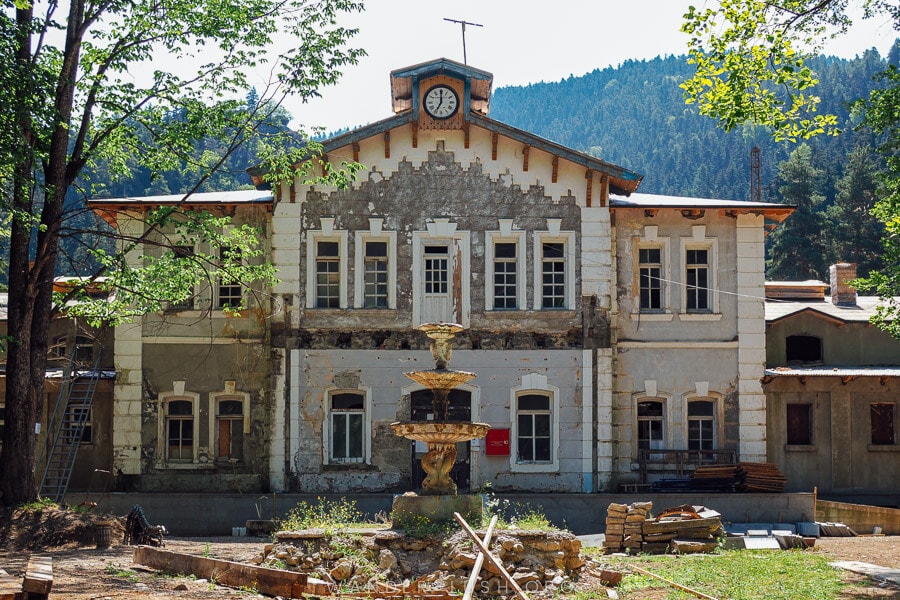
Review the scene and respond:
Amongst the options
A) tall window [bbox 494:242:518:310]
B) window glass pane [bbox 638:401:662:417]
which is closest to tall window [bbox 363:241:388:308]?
tall window [bbox 494:242:518:310]

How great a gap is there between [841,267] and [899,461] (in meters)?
5.99

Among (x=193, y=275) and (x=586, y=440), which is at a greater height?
(x=193, y=275)

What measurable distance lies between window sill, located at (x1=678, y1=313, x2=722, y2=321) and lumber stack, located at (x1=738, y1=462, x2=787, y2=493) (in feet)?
11.4

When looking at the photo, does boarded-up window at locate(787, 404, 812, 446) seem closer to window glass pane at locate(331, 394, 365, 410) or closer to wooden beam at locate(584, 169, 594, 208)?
wooden beam at locate(584, 169, 594, 208)

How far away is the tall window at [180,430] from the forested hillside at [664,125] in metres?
56.5

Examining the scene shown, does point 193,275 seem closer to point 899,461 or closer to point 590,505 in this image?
point 590,505

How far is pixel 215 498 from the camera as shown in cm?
2645

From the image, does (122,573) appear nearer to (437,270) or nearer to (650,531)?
(650,531)

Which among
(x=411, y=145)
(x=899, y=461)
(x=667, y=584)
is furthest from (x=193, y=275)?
(x=899, y=461)

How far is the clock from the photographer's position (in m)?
28.5

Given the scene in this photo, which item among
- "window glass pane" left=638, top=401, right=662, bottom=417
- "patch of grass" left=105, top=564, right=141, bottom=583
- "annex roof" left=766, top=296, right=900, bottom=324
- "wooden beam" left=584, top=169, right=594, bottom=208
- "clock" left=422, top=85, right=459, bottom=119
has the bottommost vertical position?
"patch of grass" left=105, top=564, right=141, bottom=583

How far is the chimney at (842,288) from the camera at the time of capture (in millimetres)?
A: 33781

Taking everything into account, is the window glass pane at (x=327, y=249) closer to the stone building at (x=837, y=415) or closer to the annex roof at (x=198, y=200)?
the annex roof at (x=198, y=200)

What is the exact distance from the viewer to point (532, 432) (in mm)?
28250
